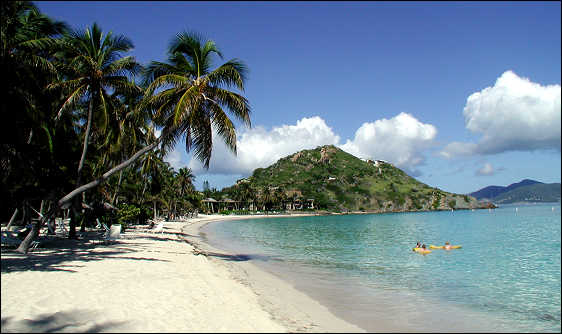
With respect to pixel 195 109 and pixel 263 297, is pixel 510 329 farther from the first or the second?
pixel 195 109

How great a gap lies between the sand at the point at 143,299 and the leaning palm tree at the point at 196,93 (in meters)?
5.13

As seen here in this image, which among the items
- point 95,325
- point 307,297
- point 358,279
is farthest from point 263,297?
point 358,279

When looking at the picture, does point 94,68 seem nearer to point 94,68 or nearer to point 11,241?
point 94,68

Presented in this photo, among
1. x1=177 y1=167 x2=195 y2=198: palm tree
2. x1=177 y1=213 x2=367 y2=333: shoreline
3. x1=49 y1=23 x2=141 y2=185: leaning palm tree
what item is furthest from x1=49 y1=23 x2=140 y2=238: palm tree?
x1=177 y1=167 x2=195 y2=198: palm tree

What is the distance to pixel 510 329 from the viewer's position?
7.55m

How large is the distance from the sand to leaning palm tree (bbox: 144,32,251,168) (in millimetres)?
5126

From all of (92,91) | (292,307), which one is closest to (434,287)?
(292,307)

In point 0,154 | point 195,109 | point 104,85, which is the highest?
point 104,85

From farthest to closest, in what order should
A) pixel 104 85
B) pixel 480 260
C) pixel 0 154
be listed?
pixel 480 260 → pixel 104 85 → pixel 0 154

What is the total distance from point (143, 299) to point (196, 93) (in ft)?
26.5

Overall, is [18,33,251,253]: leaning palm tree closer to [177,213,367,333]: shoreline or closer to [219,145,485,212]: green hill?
[177,213,367,333]: shoreline

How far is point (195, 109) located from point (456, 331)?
1030 cm

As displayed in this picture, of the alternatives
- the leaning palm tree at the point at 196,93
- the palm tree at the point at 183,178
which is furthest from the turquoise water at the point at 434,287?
the palm tree at the point at 183,178

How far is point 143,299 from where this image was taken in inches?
A: 294
